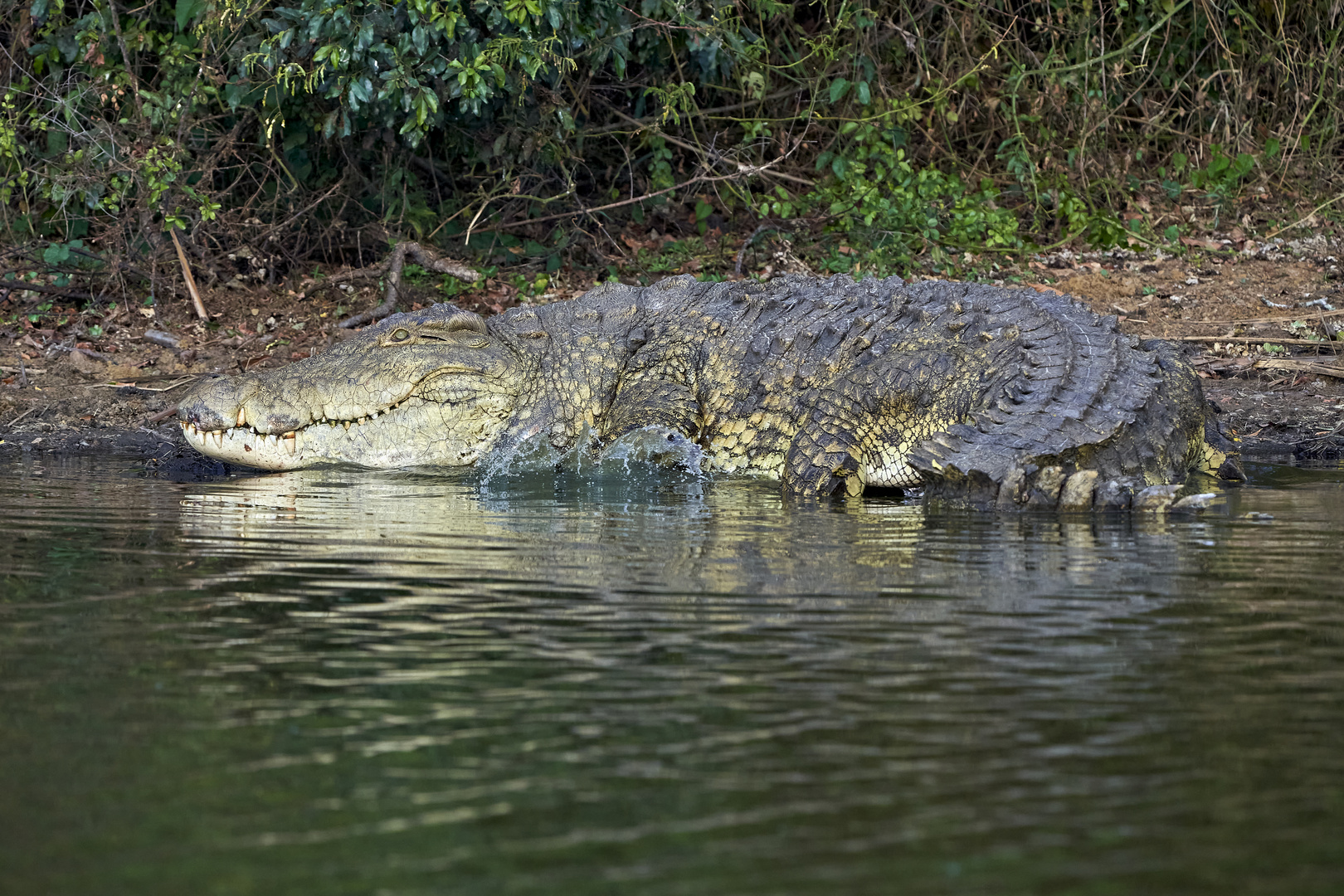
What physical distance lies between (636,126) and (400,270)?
1.93m

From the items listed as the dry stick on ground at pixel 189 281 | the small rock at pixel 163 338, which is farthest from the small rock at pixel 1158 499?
the dry stick on ground at pixel 189 281

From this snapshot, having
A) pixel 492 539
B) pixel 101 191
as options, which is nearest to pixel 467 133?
pixel 101 191

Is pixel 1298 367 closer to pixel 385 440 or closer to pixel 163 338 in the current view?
pixel 385 440

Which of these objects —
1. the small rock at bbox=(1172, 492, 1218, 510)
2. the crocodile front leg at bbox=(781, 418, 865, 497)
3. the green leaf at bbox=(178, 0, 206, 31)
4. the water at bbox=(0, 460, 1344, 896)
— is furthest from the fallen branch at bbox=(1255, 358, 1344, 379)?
the green leaf at bbox=(178, 0, 206, 31)

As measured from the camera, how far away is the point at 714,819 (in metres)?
2.11

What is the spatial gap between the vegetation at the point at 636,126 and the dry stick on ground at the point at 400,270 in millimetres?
268

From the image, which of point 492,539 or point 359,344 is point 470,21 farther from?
point 492,539

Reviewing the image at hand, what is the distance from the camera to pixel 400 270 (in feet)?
30.5

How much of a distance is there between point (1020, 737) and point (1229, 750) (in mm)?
343

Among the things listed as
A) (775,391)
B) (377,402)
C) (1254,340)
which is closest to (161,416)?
(377,402)

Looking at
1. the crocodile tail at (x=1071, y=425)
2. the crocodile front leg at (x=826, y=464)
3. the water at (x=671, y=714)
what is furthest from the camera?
the crocodile front leg at (x=826, y=464)

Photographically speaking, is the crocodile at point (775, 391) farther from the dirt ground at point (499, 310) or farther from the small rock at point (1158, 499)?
the dirt ground at point (499, 310)

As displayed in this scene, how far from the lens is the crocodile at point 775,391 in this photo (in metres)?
5.45

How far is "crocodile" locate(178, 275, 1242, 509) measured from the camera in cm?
545
